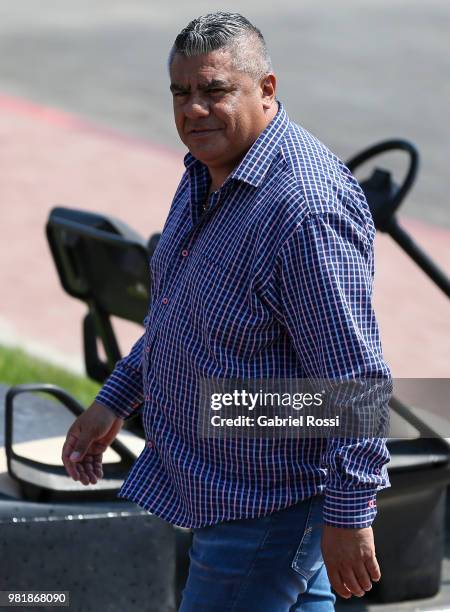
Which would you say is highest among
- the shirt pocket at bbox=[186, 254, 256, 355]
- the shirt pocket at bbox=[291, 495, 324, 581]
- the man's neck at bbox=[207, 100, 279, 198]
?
the man's neck at bbox=[207, 100, 279, 198]

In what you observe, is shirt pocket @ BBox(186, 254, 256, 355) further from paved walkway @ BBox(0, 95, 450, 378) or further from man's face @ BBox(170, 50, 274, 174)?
paved walkway @ BBox(0, 95, 450, 378)

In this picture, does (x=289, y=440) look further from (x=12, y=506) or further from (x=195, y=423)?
(x=12, y=506)

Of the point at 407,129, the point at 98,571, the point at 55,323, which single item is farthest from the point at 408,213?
the point at 98,571

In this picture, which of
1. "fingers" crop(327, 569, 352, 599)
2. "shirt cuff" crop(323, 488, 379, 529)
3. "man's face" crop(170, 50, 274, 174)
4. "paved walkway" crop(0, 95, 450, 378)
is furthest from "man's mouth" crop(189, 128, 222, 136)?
"paved walkway" crop(0, 95, 450, 378)

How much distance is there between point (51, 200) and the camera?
8969mm

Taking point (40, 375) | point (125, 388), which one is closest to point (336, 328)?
point (125, 388)

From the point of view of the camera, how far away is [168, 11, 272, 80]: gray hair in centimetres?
254

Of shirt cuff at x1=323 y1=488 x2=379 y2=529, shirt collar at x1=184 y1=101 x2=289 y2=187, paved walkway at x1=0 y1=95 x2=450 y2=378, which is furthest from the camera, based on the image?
paved walkway at x1=0 y1=95 x2=450 y2=378

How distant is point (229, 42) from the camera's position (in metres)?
2.54

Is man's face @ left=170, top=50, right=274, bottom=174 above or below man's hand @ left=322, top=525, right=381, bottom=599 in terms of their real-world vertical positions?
above

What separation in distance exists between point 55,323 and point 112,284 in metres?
2.91

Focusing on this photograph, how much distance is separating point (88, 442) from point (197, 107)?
2.61 feet

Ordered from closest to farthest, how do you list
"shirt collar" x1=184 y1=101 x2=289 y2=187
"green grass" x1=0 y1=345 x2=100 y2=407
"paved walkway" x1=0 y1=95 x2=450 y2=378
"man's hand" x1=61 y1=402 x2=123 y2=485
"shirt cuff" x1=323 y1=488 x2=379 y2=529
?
1. "shirt cuff" x1=323 y1=488 x2=379 y2=529
2. "shirt collar" x1=184 y1=101 x2=289 y2=187
3. "man's hand" x1=61 y1=402 x2=123 y2=485
4. "green grass" x1=0 y1=345 x2=100 y2=407
5. "paved walkway" x1=0 y1=95 x2=450 y2=378

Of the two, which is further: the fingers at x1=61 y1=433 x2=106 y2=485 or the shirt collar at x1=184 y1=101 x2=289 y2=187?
the fingers at x1=61 y1=433 x2=106 y2=485
